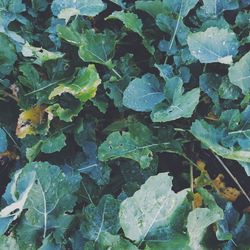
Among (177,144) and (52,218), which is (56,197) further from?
(177,144)

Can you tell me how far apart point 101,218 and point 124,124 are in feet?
0.85

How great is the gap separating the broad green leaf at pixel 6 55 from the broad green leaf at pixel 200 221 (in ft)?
1.88

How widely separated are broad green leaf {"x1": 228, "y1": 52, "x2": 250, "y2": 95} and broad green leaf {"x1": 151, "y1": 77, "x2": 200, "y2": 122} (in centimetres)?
10

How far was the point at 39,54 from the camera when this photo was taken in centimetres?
125

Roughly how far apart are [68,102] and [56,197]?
0.79 ft

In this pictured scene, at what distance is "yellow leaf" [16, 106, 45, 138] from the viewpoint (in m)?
1.29

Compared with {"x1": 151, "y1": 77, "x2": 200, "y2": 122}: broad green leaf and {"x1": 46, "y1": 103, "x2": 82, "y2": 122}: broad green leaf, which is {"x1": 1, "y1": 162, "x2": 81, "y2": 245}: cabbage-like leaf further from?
{"x1": 151, "y1": 77, "x2": 200, "y2": 122}: broad green leaf

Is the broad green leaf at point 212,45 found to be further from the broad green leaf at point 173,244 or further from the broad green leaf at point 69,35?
the broad green leaf at point 173,244

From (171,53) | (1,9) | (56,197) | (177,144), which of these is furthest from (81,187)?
(1,9)

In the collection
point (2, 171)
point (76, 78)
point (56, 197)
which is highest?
point (76, 78)

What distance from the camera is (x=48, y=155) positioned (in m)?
1.33

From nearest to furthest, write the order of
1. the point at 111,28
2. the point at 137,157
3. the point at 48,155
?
the point at 137,157, the point at 48,155, the point at 111,28

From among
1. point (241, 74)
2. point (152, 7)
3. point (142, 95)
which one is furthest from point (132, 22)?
point (241, 74)

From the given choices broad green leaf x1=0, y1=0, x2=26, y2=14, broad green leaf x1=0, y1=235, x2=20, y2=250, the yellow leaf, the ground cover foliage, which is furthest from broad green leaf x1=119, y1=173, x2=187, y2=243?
broad green leaf x1=0, y1=0, x2=26, y2=14
